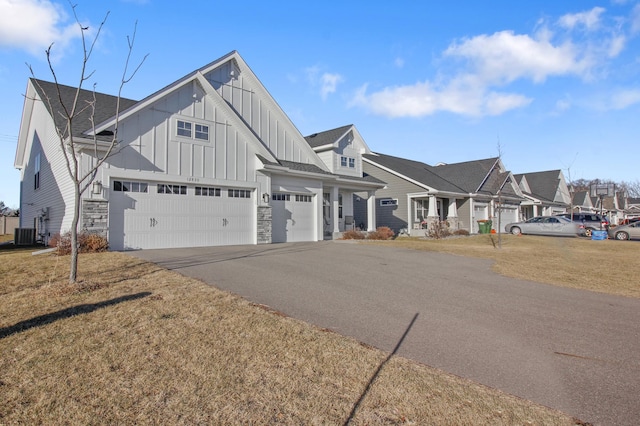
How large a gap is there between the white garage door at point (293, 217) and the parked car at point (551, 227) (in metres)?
16.9

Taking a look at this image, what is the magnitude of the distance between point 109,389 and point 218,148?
44.9ft

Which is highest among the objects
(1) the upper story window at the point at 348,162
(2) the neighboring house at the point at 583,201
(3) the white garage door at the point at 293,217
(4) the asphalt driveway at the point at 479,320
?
(1) the upper story window at the point at 348,162

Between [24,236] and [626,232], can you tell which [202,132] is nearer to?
[24,236]

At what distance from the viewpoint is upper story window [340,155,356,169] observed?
23141 mm

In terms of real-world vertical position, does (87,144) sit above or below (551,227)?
above

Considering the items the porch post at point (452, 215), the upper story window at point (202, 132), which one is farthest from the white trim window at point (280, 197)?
the porch post at point (452, 215)

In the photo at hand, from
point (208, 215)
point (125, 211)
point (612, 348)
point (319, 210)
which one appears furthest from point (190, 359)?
point (319, 210)

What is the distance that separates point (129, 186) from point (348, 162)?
13156 mm

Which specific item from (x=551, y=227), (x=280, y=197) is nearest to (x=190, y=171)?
(x=280, y=197)

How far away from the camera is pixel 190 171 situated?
49.7 feet

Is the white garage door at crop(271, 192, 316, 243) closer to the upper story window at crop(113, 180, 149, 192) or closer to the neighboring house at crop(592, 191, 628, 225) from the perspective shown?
the upper story window at crop(113, 180, 149, 192)

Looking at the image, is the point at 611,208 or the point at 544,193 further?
the point at 611,208

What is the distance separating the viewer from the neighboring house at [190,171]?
13.5 m

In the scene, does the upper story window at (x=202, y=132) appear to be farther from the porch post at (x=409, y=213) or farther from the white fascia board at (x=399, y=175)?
the porch post at (x=409, y=213)
